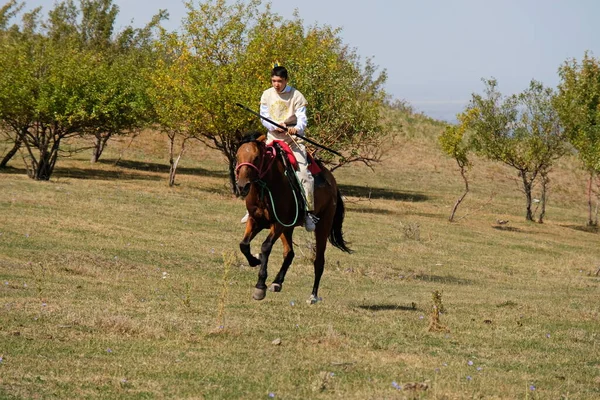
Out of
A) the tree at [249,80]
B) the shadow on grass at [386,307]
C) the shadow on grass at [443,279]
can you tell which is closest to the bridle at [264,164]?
the shadow on grass at [386,307]

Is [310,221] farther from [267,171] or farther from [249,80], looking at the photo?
[249,80]

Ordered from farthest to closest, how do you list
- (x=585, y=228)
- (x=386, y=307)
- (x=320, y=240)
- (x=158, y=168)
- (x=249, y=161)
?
1. (x=158, y=168)
2. (x=585, y=228)
3. (x=386, y=307)
4. (x=320, y=240)
5. (x=249, y=161)

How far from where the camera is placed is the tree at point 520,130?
4966cm

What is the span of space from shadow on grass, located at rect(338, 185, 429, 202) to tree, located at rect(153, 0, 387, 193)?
23.3 feet

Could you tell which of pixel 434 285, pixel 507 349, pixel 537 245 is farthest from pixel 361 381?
pixel 537 245

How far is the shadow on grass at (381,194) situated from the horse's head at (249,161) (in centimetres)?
4239

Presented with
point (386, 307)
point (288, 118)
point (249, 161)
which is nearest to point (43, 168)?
point (386, 307)

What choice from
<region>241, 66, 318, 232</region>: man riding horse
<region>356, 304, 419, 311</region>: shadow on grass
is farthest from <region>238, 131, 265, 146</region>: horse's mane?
<region>356, 304, 419, 311</region>: shadow on grass

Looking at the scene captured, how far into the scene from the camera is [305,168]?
13344 mm

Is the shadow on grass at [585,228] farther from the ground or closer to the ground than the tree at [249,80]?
closer to the ground

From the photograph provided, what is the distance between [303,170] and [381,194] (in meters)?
43.7

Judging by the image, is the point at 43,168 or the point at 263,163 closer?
the point at 263,163

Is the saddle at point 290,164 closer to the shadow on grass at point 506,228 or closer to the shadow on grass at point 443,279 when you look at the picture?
the shadow on grass at point 443,279

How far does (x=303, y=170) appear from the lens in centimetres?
1329
